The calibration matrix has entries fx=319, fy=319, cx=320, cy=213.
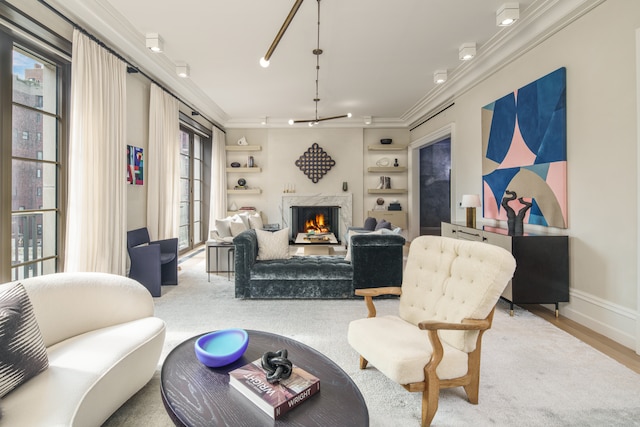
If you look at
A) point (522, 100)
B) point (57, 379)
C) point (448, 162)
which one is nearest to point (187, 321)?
point (57, 379)

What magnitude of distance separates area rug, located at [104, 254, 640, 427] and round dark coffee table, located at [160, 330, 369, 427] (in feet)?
1.60

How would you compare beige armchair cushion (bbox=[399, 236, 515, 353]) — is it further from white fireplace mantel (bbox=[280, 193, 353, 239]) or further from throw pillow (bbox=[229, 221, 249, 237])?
white fireplace mantel (bbox=[280, 193, 353, 239])

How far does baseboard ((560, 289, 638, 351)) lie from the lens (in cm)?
256

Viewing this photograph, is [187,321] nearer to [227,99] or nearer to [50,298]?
[50,298]

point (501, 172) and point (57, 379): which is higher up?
point (501, 172)

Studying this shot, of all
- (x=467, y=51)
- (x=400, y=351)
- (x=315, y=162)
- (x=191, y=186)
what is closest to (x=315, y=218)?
(x=315, y=162)

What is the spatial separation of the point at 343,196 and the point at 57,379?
693cm

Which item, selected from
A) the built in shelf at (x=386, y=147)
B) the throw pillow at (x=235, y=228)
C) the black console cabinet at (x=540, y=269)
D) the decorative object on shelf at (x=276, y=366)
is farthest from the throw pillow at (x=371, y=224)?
the decorative object on shelf at (x=276, y=366)

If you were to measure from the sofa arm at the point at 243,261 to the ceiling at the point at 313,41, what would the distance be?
94.4 inches

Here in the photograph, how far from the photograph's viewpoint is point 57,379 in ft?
4.60

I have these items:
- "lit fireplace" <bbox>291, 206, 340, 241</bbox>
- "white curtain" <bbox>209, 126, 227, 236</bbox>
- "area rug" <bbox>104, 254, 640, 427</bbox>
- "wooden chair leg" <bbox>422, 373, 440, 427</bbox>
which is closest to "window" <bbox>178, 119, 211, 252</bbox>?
"white curtain" <bbox>209, 126, 227, 236</bbox>

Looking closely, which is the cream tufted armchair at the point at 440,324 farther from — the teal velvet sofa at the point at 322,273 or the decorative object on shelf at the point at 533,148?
the decorative object on shelf at the point at 533,148

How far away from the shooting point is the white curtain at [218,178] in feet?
24.1

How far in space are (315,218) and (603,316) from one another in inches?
236
